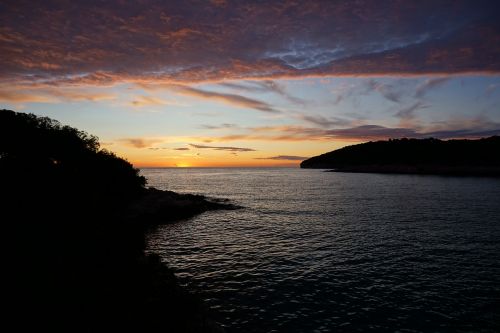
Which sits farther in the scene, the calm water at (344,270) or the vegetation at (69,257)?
the calm water at (344,270)

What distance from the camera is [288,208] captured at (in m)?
69.1

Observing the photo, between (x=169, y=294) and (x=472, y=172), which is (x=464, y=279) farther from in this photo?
(x=472, y=172)

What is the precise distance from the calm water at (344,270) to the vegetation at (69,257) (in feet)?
11.9

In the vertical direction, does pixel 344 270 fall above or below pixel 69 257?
below

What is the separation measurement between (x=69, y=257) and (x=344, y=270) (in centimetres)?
2338

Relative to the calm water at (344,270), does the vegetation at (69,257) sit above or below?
above

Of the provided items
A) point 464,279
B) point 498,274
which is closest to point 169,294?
point 464,279

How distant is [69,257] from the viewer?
76.8ft

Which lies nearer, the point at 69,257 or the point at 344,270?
the point at 69,257

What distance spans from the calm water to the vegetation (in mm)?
3620

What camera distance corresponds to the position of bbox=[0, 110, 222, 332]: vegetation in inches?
639

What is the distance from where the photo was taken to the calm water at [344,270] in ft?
61.7

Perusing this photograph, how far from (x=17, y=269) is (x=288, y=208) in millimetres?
55332

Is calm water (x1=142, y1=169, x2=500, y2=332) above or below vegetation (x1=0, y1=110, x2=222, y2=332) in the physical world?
below
